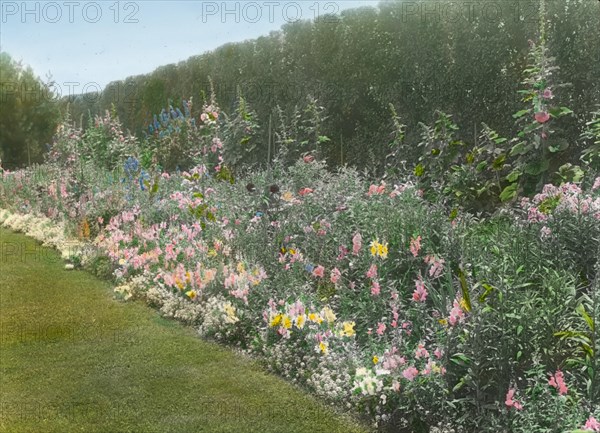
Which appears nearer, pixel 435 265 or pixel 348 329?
pixel 435 265

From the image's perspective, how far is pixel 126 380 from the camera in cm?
426

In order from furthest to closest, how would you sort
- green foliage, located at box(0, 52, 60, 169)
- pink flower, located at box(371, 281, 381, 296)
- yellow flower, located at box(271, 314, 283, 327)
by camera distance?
green foliage, located at box(0, 52, 60, 169) → yellow flower, located at box(271, 314, 283, 327) → pink flower, located at box(371, 281, 381, 296)

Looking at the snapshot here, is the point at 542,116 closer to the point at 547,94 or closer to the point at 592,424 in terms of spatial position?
the point at 547,94

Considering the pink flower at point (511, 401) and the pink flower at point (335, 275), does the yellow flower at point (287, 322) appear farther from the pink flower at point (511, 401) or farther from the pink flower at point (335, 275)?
the pink flower at point (511, 401)

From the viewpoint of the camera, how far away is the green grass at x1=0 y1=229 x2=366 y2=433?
3664 mm

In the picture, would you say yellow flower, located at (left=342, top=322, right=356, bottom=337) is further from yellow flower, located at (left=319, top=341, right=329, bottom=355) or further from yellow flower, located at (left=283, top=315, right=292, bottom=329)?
yellow flower, located at (left=283, top=315, right=292, bottom=329)

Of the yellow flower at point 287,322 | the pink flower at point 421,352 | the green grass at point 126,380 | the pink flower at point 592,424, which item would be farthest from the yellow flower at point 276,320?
the pink flower at point 592,424

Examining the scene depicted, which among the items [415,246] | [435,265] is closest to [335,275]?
[415,246]

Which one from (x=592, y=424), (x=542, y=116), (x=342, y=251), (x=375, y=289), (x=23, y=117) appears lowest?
(x=592, y=424)

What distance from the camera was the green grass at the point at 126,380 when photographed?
3.66 meters

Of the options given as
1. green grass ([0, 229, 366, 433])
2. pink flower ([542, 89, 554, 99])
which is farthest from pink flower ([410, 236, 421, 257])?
pink flower ([542, 89, 554, 99])

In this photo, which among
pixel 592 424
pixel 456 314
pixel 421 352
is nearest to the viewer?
pixel 592 424

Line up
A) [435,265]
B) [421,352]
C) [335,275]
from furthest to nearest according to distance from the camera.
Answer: [335,275] → [435,265] → [421,352]

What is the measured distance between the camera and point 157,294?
592cm
